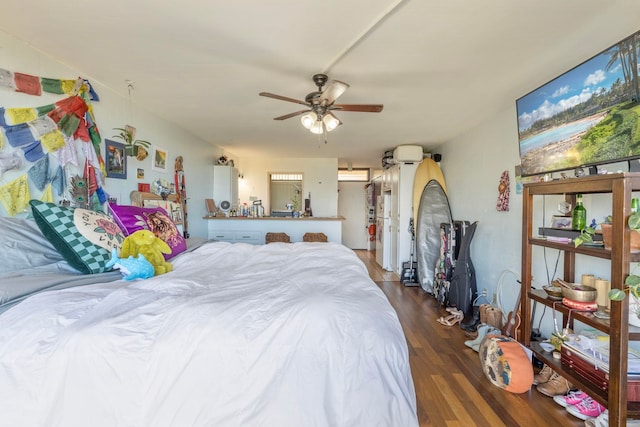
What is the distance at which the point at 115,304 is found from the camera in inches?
44.0

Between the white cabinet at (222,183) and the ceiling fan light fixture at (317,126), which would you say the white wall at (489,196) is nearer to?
the ceiling fan light fixture at (317,126)

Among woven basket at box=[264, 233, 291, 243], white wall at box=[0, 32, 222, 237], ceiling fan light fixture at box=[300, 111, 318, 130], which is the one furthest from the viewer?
woven basket at box=[264, 233, 291, 243]

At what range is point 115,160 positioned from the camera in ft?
7.98

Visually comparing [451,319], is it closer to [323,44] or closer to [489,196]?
[489,196]

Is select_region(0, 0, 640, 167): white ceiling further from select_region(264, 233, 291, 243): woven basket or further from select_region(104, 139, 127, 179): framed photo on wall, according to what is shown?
select_region(264, 233, 291, 243): woven basket

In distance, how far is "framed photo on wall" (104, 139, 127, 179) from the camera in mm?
2354

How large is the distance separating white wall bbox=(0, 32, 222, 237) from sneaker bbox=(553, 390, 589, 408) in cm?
361

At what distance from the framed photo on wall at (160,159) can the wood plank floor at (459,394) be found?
127 inches

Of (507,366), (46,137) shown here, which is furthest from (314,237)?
(46,137)

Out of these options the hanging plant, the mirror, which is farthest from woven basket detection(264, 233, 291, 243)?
the mirror

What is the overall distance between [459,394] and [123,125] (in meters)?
3.53

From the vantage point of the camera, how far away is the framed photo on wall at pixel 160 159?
3.00 meters

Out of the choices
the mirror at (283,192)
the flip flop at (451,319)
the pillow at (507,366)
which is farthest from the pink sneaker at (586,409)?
the mirror at (283,192)

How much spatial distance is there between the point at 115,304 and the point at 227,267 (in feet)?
2.39
